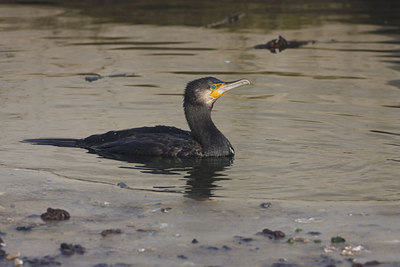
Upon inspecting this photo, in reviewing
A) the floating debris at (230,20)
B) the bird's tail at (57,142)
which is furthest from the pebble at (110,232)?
the floating debris at (230,20)

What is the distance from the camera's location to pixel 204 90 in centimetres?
1019

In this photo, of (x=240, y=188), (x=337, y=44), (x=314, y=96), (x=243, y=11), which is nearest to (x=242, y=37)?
(x=337, y=44)

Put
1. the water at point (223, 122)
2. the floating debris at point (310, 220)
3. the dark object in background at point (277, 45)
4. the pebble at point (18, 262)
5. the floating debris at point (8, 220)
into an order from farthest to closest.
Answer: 1. the dark object in background at point (277, 45)
2. the water at point (223, 122)
3. the floating debris at point (310, 220)
4. the floating debris at point (8, 220)
5. the pebble at point (18, 262)

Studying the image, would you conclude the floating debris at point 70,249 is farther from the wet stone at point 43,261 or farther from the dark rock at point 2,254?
the dark rock at point 2,254

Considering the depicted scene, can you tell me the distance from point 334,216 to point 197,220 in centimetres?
124

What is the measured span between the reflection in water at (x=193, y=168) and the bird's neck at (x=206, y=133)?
102 millimetres

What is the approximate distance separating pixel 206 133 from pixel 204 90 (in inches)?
21.5

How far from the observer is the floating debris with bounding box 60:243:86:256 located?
20.1ft

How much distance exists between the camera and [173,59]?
17.8 metres

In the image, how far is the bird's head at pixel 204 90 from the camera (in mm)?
10148

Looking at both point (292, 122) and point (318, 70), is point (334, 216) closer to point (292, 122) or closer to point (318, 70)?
point (292, 122)

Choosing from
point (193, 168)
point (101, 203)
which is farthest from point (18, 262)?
point (193, 168)

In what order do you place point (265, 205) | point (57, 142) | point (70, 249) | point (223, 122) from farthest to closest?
point (223, 122) < point (57, 142) < point (265, 205) < point (70, 249)

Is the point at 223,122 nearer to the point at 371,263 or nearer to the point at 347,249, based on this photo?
the point at 347,249
